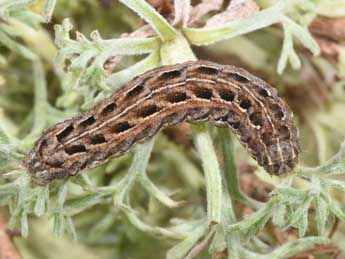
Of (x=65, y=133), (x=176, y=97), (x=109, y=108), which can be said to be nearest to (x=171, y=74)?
(x=176, y=97)

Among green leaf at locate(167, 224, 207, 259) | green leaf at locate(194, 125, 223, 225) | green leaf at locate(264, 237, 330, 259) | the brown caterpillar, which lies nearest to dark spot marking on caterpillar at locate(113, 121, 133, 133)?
the brown caterpillar

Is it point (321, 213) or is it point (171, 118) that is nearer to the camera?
point (321, 213)

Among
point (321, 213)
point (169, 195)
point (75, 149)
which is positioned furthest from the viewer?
point (169, 195)

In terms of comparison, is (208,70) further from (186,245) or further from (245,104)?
(186,245)

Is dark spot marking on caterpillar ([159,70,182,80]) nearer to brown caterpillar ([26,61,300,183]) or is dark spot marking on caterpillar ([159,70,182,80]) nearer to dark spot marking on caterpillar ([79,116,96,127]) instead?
brown caterpillar ([26,61,300,183])

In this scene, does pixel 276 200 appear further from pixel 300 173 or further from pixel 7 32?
pixel 7 32

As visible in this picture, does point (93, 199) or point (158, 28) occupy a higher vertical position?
point (158, 28)

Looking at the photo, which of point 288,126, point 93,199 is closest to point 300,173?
point 288,126

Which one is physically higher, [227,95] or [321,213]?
[227,95]
